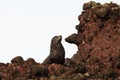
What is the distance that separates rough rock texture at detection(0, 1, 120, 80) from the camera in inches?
1652

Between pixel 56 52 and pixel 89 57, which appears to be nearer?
pixel 89 57

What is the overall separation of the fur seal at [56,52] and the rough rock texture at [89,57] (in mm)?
→ 695

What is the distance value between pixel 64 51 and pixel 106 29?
3.51m

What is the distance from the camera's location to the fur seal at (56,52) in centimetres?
4675

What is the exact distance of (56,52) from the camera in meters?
47.3

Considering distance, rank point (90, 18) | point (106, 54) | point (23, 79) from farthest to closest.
Result: point (90, 18), point (106, 54), point (23, 79)

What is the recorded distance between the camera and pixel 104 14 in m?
47.8

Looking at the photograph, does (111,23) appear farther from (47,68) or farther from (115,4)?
(47,68)

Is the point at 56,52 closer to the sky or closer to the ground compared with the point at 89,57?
closer to the sky

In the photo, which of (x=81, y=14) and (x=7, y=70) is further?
(x=81, y=14)

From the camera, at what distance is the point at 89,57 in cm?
4700

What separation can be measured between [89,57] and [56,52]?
96.3 inches

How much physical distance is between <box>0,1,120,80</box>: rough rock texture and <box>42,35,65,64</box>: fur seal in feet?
2.28

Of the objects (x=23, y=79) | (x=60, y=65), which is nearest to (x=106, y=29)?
(x=60, y=65)
